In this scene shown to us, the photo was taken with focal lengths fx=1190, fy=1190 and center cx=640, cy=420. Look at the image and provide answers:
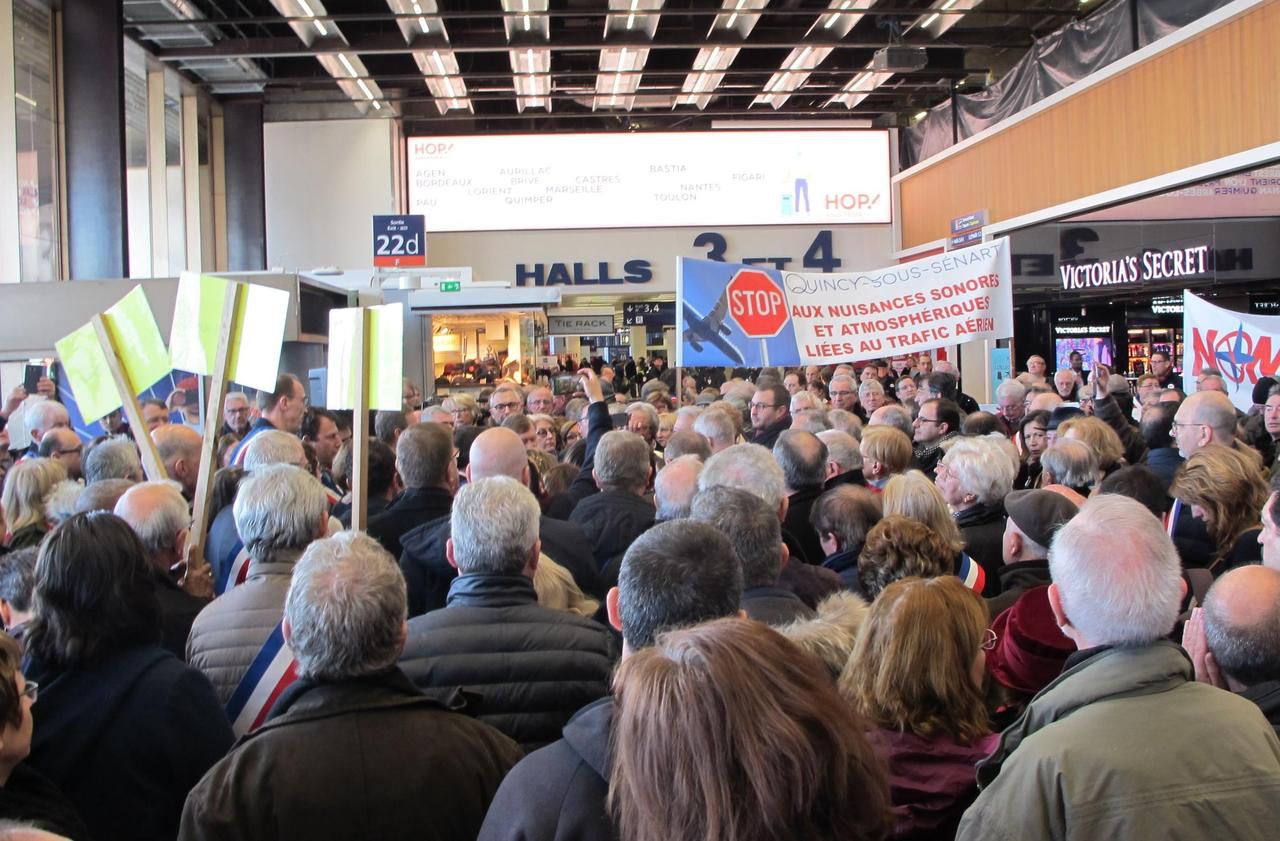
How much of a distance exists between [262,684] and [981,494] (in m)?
2.49

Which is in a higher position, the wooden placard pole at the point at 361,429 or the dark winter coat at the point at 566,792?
the wooden placard pole at the point at 361,429

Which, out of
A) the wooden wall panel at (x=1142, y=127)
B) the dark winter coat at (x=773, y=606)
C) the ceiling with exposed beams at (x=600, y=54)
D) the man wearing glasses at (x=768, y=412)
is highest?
the ceiling with exposed beams at (x=600, y=54)

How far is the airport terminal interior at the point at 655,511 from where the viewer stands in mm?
1797

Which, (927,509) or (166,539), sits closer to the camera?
(166,539)

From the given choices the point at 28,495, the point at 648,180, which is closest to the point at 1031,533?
the point at 28,495

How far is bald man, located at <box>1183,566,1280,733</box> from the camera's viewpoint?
7.34 feet

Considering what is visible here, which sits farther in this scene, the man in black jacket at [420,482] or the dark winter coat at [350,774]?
the man in black jacket at [420,482]

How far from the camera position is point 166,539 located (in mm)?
3295

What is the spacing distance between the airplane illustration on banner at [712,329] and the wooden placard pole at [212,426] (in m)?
4.66

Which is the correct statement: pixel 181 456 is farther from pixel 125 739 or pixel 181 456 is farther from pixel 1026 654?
pixel 1026 654

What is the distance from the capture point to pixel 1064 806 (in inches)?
70.4

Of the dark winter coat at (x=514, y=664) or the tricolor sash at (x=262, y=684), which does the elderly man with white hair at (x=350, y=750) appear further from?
the tricolor sash at (x=262, y=684)

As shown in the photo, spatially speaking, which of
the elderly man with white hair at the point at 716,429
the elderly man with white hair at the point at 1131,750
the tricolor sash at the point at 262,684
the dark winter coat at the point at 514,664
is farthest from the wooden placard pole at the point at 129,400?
the elderly man with white hair at the point at 1131,750

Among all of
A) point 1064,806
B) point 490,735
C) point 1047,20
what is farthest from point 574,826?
point 1047,20
